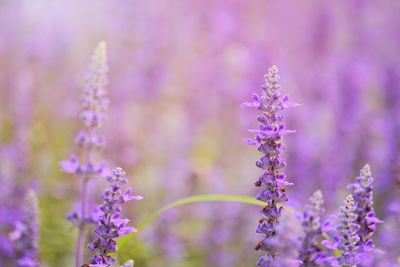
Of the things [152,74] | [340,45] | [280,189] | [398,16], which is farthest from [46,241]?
[398,16]

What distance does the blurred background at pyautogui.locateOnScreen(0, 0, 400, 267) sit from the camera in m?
6.54

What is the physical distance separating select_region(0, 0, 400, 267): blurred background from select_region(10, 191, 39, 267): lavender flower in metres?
0.27

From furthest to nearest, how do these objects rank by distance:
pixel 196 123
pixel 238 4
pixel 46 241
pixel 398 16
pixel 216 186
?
pixel 398 16 → pixel 238 4 → pixel 196 123 → pixel 216 186 → pixel 46 241

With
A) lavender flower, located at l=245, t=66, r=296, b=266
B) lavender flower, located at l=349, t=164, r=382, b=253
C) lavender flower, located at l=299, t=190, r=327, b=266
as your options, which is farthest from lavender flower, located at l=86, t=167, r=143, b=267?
lavender flower, located at l=349, t=164, r=382, b=253

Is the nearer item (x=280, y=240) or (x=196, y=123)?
(x=280, y=240)

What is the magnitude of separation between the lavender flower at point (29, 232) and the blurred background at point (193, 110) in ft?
0.90

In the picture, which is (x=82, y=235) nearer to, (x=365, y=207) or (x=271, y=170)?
(x=271, y=170)

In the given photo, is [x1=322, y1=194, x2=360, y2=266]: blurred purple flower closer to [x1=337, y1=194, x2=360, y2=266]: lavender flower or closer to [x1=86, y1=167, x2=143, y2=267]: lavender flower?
[x1=337, y1=194, x2=360, y2=266]: lavender flower

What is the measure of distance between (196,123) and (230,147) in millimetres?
527

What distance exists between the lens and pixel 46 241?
645 cm

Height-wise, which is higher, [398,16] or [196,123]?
[398,16]

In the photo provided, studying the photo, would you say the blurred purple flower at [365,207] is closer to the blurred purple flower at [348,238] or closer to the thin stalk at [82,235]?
the blurred purple flower at [348,238]

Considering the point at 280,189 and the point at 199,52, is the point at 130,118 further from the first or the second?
the point at 280,189

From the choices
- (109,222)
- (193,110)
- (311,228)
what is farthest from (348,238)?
(193,110)
